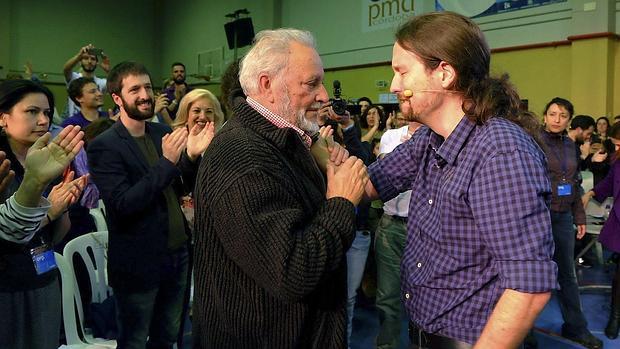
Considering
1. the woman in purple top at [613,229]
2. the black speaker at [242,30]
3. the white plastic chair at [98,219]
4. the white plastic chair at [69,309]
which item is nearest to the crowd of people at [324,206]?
the white plastic chair at [69,309]

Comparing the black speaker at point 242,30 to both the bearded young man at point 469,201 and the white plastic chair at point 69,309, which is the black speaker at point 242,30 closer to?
the white plastic chair at point 69,309

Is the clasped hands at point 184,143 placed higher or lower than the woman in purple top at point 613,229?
higher

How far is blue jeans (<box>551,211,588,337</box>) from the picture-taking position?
3443 mm

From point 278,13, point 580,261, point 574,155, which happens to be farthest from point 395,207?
point 278,13

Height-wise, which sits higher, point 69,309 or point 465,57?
point 465,57

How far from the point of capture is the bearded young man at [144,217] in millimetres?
2340

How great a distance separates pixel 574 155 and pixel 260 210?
3.16 meters

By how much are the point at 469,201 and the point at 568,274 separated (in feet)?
8.53

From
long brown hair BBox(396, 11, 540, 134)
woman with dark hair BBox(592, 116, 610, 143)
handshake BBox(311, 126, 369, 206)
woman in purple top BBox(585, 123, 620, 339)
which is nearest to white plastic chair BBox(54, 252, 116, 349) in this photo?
handshake BBox(311, 126, 369, 206)

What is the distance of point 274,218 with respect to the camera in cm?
121

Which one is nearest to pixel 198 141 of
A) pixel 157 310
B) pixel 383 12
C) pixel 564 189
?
pixel 157 310

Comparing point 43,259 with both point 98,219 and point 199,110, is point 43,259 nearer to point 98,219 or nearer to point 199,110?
point 199,110

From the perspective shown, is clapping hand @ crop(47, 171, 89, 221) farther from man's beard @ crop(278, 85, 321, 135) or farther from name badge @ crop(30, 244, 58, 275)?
man's beard @ crop(278, 85, 321, 135)

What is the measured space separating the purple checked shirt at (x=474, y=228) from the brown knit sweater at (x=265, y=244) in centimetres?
21
